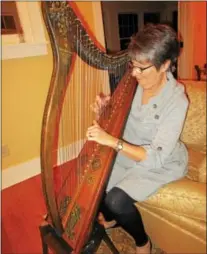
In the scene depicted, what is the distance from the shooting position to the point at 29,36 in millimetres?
2002

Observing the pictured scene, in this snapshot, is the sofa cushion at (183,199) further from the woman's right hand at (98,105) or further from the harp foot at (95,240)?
the woman's right hand at (98,105)

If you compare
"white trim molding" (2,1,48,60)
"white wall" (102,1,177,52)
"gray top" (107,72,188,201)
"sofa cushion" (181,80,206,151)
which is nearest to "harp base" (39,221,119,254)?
"gray top" (107,72,188,201)

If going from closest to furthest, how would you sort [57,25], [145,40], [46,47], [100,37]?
[57,25], [145,40], [46,47], [100,37]

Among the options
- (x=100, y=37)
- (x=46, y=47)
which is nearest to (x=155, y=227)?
(x=46, y=47)

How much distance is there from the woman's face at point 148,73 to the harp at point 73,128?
0.12 meters

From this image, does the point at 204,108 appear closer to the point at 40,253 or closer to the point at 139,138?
the point at 139,138

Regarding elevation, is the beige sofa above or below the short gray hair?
below

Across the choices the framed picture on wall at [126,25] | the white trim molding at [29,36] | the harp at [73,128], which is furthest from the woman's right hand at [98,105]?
the framed picture on wall at [126,25]

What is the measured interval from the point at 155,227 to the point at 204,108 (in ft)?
2.09

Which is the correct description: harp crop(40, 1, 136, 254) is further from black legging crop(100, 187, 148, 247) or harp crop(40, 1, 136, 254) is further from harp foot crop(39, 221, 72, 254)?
black legging crop(100, 187, 148, 247)

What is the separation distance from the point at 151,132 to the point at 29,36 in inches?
55.2

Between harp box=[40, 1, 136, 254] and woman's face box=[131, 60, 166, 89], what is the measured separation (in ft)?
0.40

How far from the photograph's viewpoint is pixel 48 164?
0.61 metres

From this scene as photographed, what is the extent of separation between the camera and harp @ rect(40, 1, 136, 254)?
59cm
